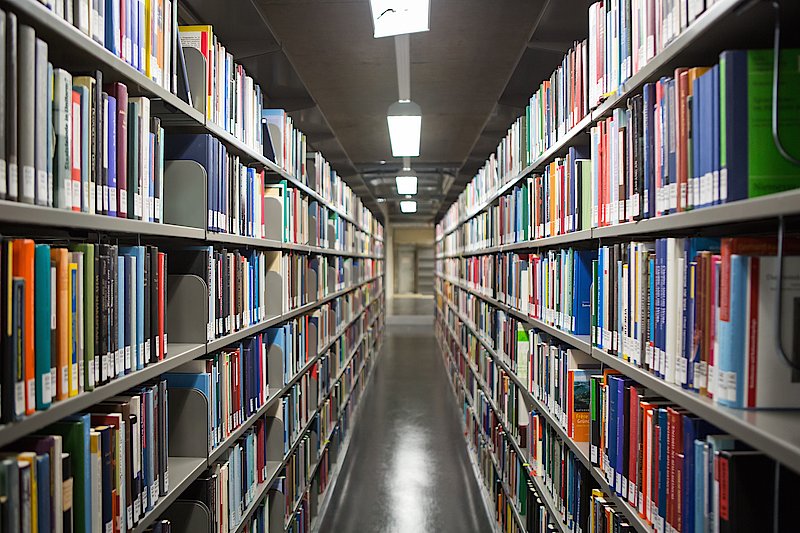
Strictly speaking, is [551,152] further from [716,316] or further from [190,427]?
[190,427]

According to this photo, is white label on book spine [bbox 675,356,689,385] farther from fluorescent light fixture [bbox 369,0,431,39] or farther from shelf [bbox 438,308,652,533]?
fluorescent light fixture [bbox 369,0,431,39]

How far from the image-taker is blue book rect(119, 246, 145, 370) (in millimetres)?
1543

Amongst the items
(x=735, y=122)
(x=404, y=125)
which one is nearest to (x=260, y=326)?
(x=735, y=122)

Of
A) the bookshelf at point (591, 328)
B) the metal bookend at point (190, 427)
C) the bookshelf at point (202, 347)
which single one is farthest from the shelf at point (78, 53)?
the bookshelf at point (591, 328)

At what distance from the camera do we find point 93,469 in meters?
1.34

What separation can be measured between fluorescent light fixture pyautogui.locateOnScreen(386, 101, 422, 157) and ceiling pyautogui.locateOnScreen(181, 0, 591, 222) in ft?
1.35

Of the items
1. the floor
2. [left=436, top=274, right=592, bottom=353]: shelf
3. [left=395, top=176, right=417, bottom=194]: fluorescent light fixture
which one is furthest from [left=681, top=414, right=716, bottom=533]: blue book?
[left=395, top=176, right=417, bottom=194]: fluorescent light fixture

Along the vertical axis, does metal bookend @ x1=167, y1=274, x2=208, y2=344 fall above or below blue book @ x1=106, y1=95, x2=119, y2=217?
below

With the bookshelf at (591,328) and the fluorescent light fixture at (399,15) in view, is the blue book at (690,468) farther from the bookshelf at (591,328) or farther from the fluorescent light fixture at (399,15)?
the fluorescent light fixture at (399,15)

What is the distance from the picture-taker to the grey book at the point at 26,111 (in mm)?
1085

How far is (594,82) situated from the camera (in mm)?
2068

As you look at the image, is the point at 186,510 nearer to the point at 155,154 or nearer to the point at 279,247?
the point at 155,154

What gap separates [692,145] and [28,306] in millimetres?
1329

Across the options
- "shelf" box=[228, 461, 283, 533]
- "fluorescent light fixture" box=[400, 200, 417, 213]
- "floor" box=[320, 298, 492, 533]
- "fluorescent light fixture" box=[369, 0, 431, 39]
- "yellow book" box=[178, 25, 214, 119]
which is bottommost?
"floor" box=[320, 298, 492, 533]
